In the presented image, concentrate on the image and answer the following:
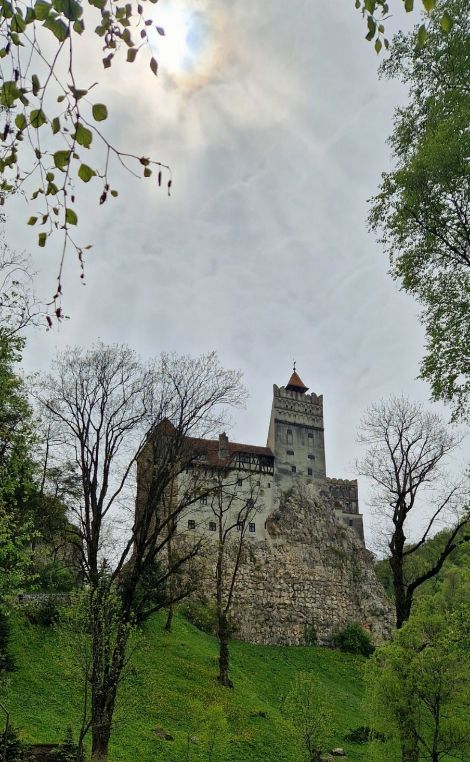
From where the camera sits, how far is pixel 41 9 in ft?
10.8

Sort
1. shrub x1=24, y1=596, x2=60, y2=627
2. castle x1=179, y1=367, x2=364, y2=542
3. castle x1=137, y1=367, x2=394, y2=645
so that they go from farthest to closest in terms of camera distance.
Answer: castle x1=179, y1=367, x2=364, y2=542 < castle x1=137, y1=367, x2=394, y2=645 < shrub x1=24, y1=596, x2=60, y2=627

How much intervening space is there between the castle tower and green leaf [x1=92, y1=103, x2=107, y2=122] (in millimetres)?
55046

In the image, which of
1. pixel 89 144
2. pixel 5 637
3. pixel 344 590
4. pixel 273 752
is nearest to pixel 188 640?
pixel 273 752

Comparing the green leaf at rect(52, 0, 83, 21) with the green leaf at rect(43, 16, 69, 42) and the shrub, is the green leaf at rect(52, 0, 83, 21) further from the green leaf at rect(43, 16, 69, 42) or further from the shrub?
the shrub

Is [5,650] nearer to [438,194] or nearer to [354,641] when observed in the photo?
[438,194]

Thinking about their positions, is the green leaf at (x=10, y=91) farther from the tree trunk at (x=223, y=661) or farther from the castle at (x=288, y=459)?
the castle at (x=288, y=459)

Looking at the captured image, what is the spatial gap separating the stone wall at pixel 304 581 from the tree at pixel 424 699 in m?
28.3

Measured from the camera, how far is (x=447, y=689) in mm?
16859

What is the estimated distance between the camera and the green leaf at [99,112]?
11.0 ft

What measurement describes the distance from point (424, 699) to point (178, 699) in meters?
12.9

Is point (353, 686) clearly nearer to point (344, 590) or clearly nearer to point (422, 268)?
point (344, 590)

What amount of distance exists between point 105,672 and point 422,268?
13.0 meters

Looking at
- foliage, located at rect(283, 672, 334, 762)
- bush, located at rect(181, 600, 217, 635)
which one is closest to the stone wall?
bush, located at rect(181, 600, 217, 635)

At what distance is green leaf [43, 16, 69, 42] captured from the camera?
10.8ft
